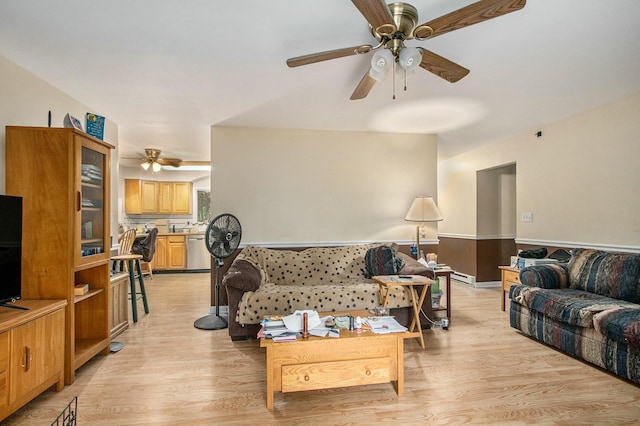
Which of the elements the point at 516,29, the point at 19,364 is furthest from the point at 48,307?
the point at 516,29

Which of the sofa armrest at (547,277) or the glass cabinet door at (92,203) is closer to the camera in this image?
the glass cabinet door at (92,203)

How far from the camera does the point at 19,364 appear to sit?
183 centimetres

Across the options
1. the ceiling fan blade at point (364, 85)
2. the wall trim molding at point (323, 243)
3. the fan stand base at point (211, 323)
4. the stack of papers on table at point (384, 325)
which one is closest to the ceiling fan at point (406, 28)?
the ceiling fan blade at point (364, 85)

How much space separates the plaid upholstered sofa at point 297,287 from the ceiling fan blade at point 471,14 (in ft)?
7.39

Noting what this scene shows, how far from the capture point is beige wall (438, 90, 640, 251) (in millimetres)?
3211

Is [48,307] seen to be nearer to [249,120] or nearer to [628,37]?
[249,120]

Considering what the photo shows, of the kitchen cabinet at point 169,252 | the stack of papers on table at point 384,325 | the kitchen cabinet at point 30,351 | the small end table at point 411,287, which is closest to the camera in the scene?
the kitchen cabinet at point 30,351

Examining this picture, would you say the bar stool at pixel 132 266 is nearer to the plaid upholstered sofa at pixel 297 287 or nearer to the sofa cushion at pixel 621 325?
the plaid upholstered sofa at pixel 297 287

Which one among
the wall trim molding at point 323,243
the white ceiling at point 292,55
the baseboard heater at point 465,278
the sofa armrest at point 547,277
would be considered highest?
the white ceiling at point 292,55

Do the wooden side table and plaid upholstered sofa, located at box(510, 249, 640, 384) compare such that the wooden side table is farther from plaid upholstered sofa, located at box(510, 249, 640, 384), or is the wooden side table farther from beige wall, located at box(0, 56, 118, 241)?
beige wall, located at box(0, 56, 118, 241)

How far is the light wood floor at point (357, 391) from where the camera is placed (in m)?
1.89

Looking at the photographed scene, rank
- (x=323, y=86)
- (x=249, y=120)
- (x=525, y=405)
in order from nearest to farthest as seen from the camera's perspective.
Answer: (x=525, y=405) → (x=323, y=86) → (x=249, y=120)

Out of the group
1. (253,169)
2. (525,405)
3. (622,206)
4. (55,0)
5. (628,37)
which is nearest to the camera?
(55,0)

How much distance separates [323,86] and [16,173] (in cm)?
229
